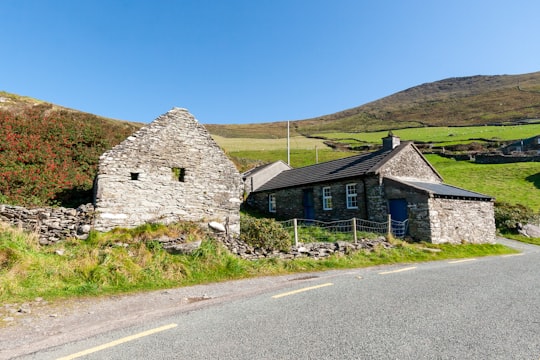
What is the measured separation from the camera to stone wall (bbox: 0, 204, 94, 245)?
35.1ft

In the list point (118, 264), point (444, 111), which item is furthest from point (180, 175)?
point (444, 111)

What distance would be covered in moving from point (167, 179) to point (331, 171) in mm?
14459

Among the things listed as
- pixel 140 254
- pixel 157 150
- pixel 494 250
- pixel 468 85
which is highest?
pixel 468 85

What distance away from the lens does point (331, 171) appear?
25.2 meters

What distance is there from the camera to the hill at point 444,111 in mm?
103125

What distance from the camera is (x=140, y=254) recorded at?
32.8 ft

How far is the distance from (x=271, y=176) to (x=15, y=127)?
21995 millimetres

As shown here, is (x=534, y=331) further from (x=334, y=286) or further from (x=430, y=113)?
(x=430, y=113)

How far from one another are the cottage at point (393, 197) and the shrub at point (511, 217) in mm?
6063

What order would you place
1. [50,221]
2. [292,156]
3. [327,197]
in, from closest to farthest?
[50,221]
[327,197]
[292,156]

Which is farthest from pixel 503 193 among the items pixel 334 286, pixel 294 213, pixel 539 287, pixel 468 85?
pixel 468 85

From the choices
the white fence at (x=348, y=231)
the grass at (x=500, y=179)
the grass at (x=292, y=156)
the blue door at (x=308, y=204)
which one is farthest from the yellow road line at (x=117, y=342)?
the grass at (x=292, y=156)

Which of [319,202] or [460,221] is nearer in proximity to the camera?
[460,221]

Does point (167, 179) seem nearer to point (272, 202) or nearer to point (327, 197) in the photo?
point (327, 197)
